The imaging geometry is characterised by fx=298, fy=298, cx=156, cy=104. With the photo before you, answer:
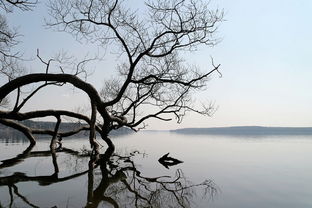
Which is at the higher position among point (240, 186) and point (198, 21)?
point (198, 21)

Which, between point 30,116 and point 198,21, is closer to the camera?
point 198,21

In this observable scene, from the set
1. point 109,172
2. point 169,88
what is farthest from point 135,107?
point 109,172

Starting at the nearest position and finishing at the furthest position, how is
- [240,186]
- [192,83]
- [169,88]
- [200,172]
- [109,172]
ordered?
[240,186], [109,172], [200,172], [192,83], [169,88]

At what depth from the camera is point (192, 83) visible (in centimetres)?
1580

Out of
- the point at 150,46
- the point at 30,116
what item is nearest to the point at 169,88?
the point at 150,46

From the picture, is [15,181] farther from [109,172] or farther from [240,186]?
[240,186]

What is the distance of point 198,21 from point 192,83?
3.46 m

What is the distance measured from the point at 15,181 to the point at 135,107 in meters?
12.2

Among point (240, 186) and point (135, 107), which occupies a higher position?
point (135, 107)

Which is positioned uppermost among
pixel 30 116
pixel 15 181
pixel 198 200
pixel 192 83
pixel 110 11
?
pixel 110 11

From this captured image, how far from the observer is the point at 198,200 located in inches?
297

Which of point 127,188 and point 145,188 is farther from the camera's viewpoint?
point 145,188

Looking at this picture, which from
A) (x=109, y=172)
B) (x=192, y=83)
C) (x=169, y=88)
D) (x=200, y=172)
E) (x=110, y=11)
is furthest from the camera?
(x=169, y=88)

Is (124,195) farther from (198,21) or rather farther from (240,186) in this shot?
(198,21)
